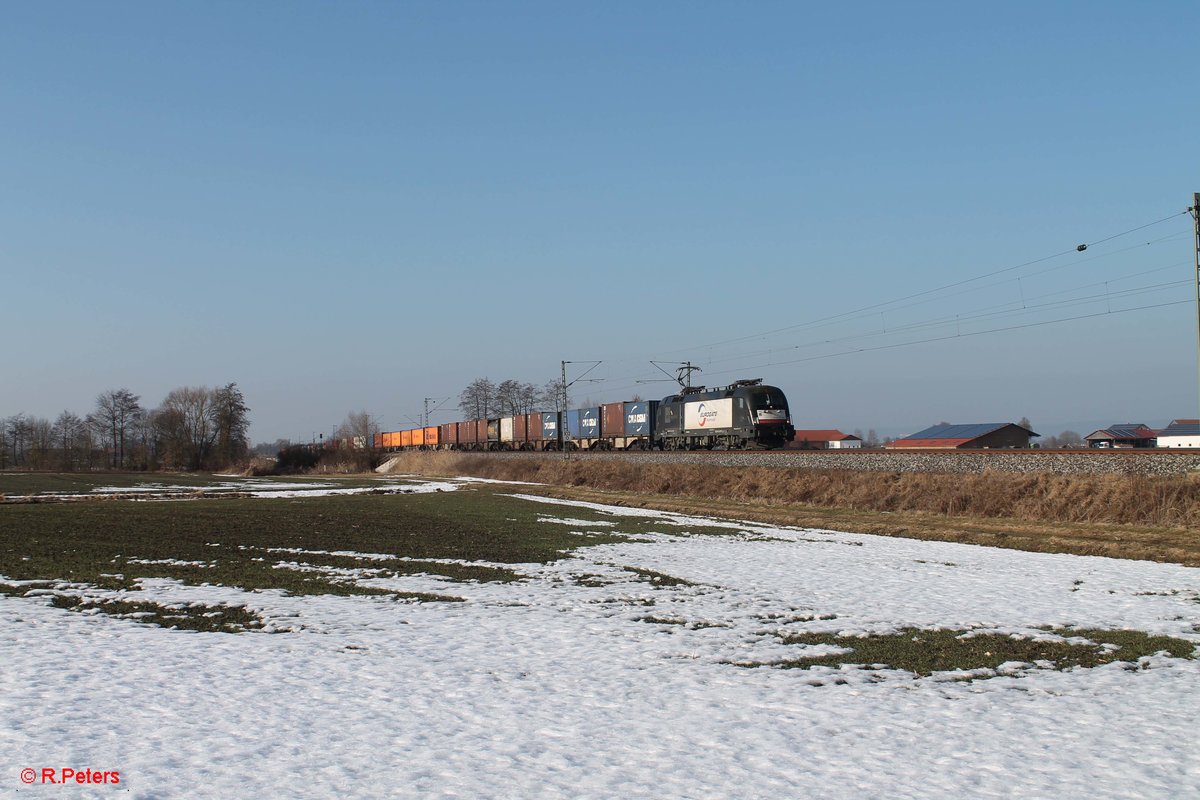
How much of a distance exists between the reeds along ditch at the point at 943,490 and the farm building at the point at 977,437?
119ft

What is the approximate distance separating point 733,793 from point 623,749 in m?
1.21

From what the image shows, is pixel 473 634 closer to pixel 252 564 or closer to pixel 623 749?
pixel 623 749

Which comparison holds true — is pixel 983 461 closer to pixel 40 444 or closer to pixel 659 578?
pixel 659 578

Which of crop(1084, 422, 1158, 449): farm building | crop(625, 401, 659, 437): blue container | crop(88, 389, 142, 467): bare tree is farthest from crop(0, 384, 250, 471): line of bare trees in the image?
crop(1084, 422, 1158, 449): farm building

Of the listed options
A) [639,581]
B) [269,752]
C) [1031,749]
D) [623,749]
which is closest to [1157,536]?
[639,581]

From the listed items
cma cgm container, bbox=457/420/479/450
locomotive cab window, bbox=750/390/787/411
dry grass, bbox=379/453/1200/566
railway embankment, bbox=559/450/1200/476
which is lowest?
dry grass, bbox=379/453/1200/566

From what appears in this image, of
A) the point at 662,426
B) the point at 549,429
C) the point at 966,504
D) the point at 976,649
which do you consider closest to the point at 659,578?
the point at 976,649

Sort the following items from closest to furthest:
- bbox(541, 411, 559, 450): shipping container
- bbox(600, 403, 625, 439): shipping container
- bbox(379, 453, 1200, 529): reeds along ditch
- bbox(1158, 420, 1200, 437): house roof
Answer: bbox(379, 453, 1200, 529): reeds along ditch, bbox(1158, 420, 1200, 437): house roof, bbox(600, 403, 625, 439): shipping container, bbox(541, 411, 559, 450): shipping container

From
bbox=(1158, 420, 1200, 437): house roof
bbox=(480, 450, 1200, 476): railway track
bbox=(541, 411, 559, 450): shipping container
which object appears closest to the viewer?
bbox=(480, 450, 1200, 476): railway track

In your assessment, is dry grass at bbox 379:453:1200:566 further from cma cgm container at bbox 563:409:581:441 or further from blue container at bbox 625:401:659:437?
cma cgm container at bbox 563:409:581:441

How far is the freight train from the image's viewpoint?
53781 mm

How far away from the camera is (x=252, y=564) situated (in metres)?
17.5

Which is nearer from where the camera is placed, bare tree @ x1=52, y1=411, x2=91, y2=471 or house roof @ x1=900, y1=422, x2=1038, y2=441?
house roof @ x1=900, y1=422, x2=1038, y2=441

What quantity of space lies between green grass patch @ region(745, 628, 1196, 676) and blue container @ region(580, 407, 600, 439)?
6413 cm
